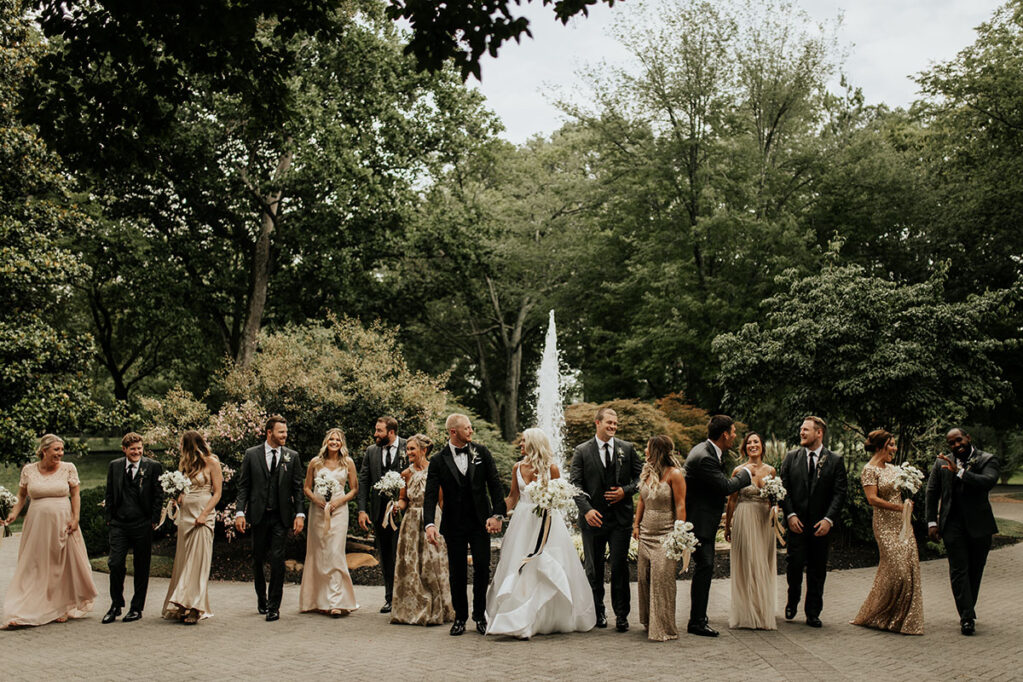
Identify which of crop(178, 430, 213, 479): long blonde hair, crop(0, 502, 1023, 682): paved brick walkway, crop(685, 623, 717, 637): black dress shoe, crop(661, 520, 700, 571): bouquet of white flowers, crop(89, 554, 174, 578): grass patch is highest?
crop(178, 430, 213, 479): long blonde hair

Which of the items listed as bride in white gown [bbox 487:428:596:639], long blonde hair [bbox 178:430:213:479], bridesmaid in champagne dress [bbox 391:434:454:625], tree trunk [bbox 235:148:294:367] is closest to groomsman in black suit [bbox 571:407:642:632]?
bride in white gown [bbox 487:428:596:639]

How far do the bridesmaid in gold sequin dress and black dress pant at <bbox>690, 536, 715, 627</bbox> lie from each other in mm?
1744

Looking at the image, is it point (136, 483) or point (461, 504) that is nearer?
point (461, 504)

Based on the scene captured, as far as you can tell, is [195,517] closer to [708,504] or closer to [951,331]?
[708,504]

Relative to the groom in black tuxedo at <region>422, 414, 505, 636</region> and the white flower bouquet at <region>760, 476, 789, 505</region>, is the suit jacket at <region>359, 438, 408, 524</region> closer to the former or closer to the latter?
the groom in black tuxedo at <region>422, 414, 505, 636</region>

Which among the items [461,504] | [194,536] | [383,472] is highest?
[383,472]

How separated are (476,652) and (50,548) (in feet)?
16.5

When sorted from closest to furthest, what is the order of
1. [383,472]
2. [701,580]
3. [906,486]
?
[701,580] < [906,486] < [383,472]

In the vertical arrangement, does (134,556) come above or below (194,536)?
below

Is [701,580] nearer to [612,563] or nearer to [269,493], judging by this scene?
[612,563]

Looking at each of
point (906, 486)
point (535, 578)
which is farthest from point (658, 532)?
point (906, 486)

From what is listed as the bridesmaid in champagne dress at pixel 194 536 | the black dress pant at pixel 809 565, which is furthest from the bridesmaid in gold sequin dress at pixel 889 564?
the bridesmaid in champagne dress at pixel 194 536

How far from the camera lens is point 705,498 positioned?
8.73m

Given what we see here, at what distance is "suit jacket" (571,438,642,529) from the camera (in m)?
9.09
